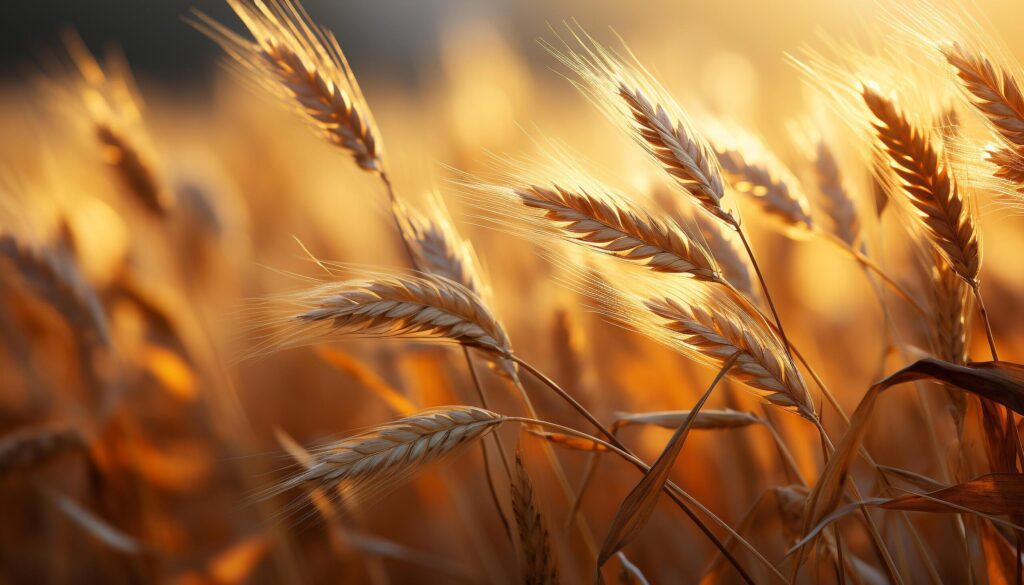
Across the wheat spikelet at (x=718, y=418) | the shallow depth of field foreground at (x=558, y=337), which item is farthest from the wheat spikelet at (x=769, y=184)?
the wheat spikelet at (x=718, y=418)

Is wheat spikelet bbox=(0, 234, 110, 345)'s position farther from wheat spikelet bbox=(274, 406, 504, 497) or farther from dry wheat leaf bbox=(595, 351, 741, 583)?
dry wheat leaf bbox=(595, 351, 741, 583)

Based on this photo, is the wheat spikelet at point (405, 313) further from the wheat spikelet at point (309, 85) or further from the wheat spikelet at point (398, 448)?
the wheat spikelet at point (309, 85)

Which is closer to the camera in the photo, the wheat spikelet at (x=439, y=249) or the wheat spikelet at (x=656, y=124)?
the wheat spikelet at (x=656, y=124)

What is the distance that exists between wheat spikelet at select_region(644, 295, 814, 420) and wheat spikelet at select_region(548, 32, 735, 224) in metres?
0.11

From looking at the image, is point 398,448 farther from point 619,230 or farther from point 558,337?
point 558,337

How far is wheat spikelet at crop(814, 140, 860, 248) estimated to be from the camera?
112cm

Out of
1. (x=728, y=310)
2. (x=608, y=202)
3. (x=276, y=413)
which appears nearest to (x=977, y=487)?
(x=728, y=310)

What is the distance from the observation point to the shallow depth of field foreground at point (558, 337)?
0.84 meters

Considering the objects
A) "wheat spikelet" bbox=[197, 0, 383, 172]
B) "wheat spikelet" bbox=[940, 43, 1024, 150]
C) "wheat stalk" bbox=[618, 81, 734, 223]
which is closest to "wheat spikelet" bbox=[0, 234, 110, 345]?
"wheat spikelet" bbox=[197, 0, 383, 172]

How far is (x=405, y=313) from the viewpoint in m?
0.84

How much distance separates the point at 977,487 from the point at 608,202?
488 millimetres

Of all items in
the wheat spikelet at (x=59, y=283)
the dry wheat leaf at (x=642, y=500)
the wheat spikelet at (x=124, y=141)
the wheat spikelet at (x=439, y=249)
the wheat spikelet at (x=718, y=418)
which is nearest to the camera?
the dry wheat leaf at (x=642, y=500)

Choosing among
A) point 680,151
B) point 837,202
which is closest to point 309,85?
point 680,151

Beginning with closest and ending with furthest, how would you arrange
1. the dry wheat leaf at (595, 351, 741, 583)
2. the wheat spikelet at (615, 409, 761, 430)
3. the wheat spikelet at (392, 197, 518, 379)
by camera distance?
1. the dry wheat leaf at (595, 351, 741, 583)
2. the wheat spikelet at (615, 409, 761, 430)
3. the wheat spikelet at (392, 197, 518, 379)
